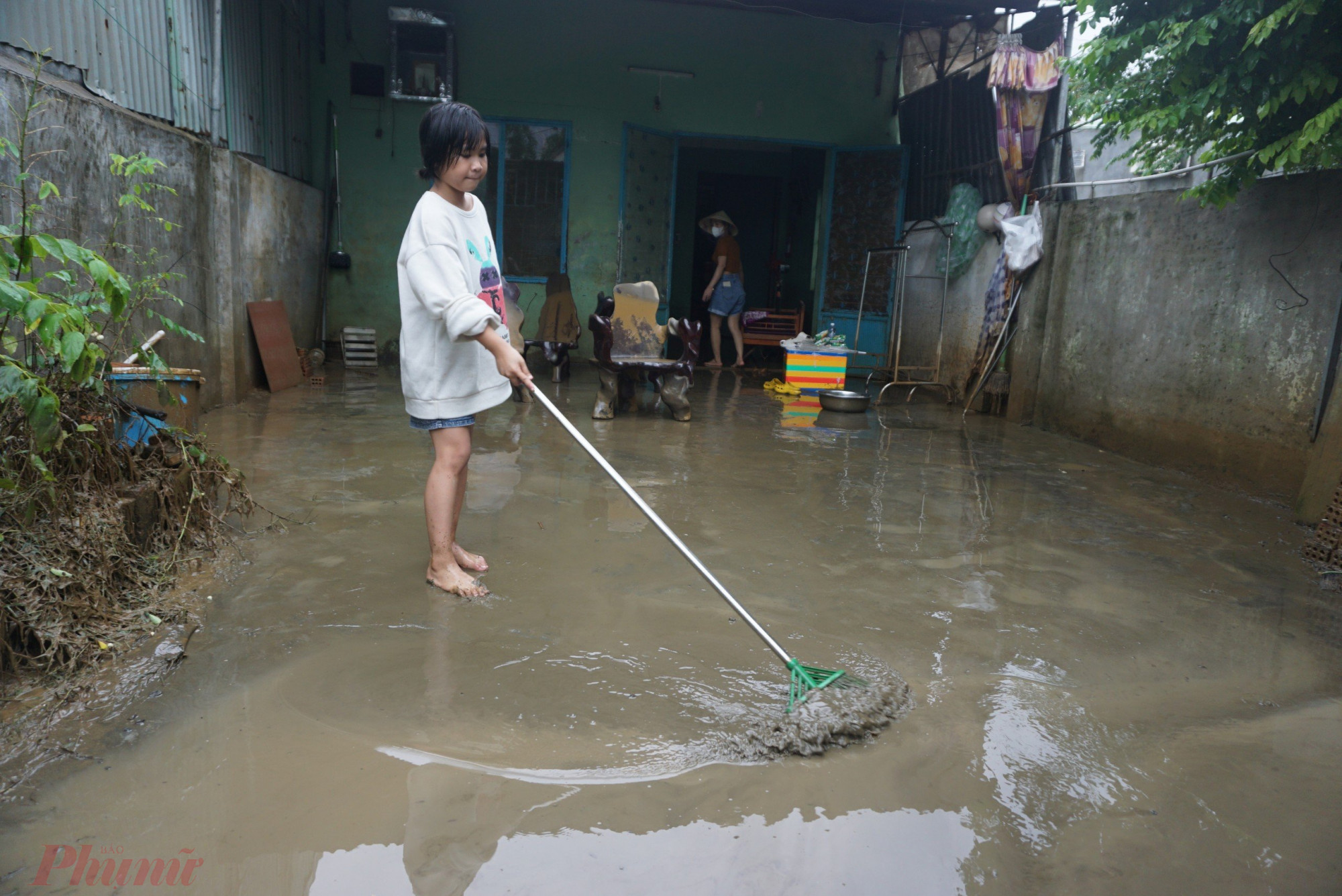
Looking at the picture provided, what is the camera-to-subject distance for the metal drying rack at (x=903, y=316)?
8.56m

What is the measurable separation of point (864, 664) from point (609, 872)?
1143 millimetres

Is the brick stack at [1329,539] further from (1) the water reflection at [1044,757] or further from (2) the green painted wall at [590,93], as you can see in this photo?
(2) the green painted wall at [590,93]

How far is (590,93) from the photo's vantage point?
1024cm

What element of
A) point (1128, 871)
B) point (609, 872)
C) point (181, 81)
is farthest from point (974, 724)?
point (181, 81)

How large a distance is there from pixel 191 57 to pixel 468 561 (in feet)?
15.8

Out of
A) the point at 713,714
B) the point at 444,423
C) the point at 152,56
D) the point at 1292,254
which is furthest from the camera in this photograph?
the point at 152,56

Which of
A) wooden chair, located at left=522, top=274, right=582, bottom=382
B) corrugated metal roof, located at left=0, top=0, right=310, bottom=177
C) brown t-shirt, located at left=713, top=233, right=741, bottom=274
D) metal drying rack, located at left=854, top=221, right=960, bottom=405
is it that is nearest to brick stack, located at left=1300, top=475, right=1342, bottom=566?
metal drying rack, located at left=854, top=221, right=960, bottom=405

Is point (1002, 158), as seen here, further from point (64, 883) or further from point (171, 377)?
point (64, 883)

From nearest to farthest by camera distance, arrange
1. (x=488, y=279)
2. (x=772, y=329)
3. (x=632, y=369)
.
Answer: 1. (x=488, y=279)
2. (x=632, y=369)
3. (x=772, y=329)

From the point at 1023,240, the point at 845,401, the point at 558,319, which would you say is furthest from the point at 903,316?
the point at 558,319

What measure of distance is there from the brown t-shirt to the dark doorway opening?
1.15 meters

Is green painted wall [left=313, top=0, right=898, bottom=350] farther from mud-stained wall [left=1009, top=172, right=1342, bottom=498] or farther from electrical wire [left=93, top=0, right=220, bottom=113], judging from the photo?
mud-stained wall [left=1009, top=172, right=1342, bottom=498]

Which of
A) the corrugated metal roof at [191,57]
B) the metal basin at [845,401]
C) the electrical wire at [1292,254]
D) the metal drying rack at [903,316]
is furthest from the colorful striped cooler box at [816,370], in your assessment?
the corrugated metal roof at [191,57]

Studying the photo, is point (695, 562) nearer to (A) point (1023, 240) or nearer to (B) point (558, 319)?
(A) point (1023, 240)
